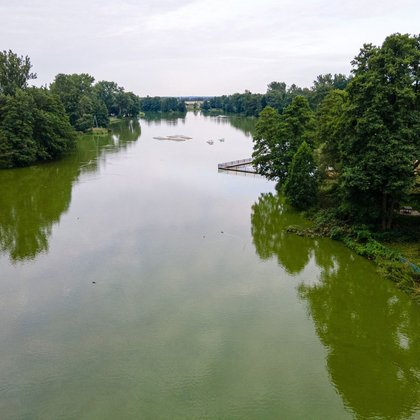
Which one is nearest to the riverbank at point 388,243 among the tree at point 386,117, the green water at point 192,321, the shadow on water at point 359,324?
the shadow on water at point 359,324

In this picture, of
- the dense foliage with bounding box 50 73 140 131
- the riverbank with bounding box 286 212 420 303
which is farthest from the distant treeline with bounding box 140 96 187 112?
the riverbank with bounding box 286 212 420 303

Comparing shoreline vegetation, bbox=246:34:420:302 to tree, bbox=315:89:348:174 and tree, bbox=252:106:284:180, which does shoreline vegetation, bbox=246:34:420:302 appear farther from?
tree, bbox=252:106:284:180

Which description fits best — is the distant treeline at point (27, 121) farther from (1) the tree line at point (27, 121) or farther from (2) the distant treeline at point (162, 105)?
(2) the distant treeline at point (162, 105)

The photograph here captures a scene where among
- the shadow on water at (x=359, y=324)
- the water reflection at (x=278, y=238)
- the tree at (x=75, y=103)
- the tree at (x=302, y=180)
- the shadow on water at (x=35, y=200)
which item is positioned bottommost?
the shadow on water at (x=359, y=324)

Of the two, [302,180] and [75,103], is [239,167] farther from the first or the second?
[75,103]

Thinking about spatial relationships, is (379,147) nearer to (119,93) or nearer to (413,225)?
(413,225)

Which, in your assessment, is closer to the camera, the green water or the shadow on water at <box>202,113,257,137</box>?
the green water
